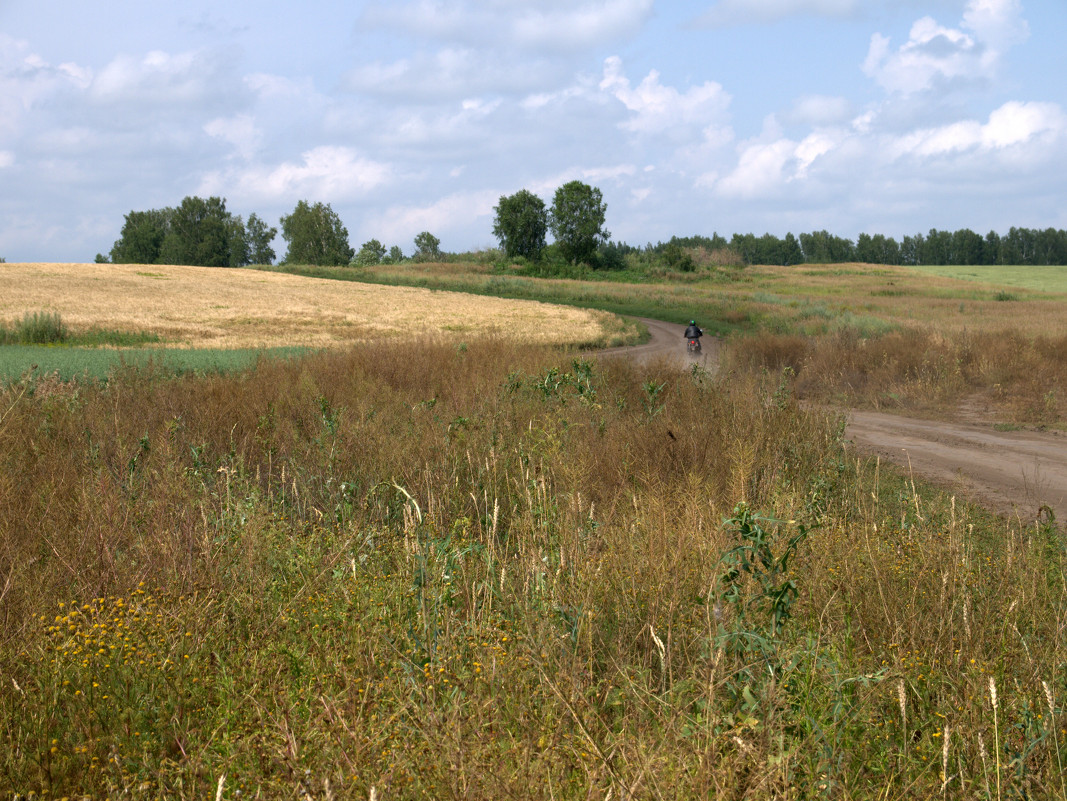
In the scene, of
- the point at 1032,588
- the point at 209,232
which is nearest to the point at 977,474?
the point at 1032,588

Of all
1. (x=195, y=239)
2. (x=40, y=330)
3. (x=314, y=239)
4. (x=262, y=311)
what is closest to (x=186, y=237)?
(x=195, y=239)

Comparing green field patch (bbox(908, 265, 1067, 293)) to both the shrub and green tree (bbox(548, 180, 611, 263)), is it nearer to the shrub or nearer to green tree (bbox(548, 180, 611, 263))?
green tree (bbox(548, 180, 611, 263))

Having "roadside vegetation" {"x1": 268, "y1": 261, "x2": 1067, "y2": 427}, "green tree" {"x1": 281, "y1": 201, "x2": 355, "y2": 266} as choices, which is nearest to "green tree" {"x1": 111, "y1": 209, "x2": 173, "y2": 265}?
"green tree" {"x1": 281, "y1": 201, "x2": 355, "y2": 266}

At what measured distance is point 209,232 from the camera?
112000mm

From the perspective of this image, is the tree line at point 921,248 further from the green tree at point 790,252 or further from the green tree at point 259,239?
the green tree at point 259,239

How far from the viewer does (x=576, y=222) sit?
312 feet

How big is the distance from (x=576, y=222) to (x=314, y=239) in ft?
143

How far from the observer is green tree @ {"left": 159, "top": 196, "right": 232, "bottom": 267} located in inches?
4341

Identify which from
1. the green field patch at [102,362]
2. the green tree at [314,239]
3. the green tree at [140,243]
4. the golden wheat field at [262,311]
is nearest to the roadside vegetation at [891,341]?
the golden wheat field at [262,311]

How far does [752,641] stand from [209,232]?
121277 mm

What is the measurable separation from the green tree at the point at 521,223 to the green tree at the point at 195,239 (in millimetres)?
41860

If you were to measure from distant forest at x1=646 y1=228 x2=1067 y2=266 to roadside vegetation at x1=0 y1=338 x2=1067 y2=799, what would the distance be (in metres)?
122

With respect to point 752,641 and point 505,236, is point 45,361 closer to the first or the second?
point 752,641

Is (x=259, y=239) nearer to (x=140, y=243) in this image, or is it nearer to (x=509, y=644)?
(x=140, y=243)
